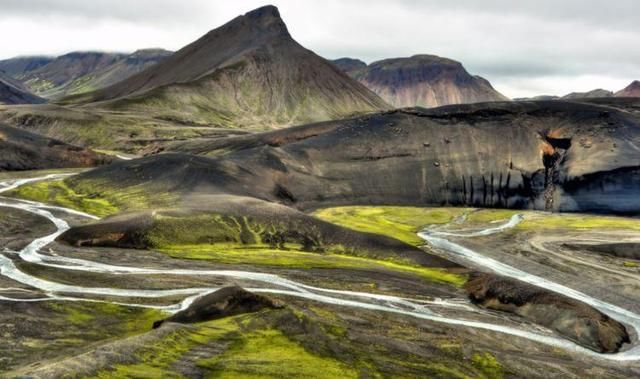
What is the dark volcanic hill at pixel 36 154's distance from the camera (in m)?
163

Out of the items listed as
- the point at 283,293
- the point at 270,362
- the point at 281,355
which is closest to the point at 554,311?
the point at 283,293

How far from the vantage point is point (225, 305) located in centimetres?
5041

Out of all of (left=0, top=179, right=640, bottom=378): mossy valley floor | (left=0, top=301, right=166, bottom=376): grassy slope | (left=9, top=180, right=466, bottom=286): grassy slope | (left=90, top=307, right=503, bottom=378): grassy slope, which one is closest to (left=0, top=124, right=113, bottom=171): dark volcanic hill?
(left=9, top=180, right=466, bottom=286): grassy slope

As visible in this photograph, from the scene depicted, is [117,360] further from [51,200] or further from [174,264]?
[51,200]

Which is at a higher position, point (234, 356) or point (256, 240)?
point (234, 356)

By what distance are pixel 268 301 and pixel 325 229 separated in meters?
48.6

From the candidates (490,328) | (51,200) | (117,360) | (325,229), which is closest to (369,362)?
(117,360)

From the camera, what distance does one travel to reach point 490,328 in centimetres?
Answer: 6000

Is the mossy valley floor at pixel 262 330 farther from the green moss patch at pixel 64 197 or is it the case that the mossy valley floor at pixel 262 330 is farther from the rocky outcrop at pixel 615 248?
the green moss patch at pixel 64 197

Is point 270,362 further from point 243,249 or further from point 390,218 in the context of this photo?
point 390,218

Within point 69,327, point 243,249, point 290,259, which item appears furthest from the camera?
point 243,249

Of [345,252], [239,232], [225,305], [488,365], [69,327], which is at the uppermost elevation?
[239,232]

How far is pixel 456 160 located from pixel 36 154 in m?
114

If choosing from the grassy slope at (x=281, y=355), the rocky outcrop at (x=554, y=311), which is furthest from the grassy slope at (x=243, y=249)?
the grassy slope at (x=281, y=355)
